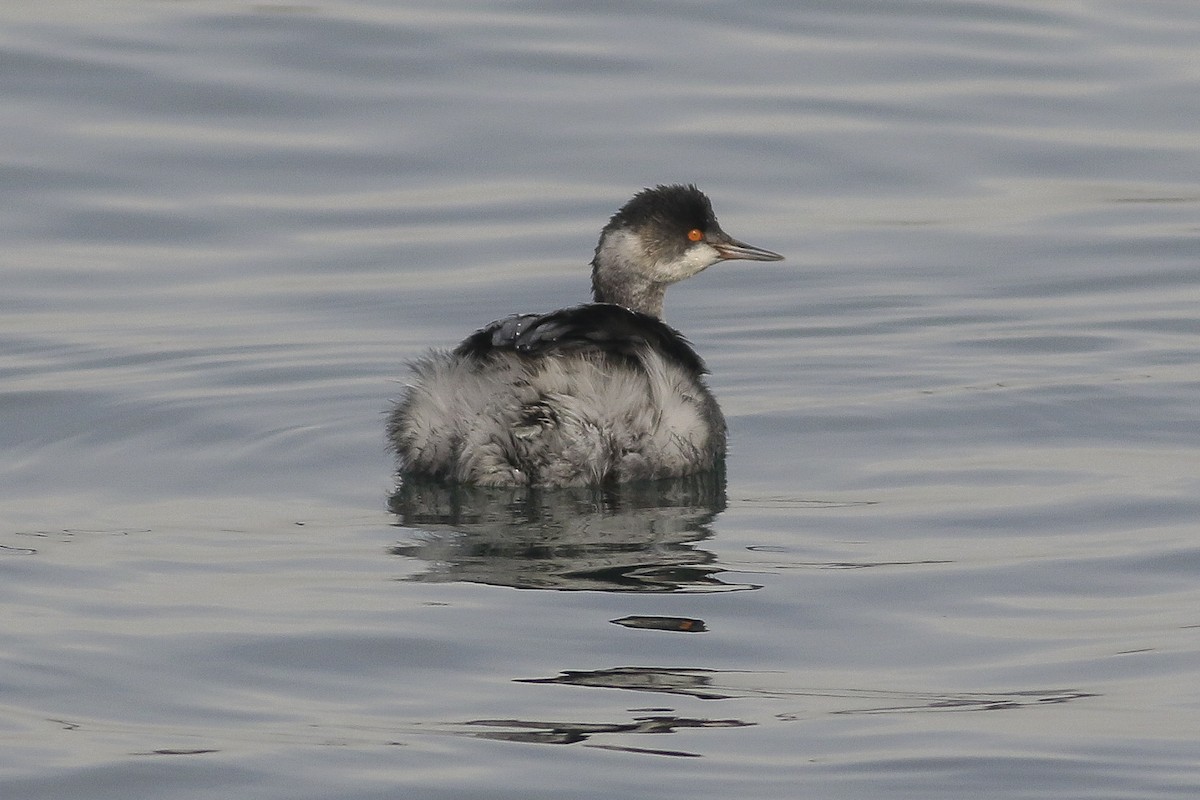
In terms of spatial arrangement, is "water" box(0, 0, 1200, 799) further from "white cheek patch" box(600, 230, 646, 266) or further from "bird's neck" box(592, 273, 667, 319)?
"white cheek patch" box(600, 230, 646, 266)

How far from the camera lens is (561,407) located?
24.9 ft

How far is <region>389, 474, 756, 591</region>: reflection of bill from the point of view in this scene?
6.64 meters

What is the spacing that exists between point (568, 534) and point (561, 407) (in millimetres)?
530

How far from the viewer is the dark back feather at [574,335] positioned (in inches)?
301

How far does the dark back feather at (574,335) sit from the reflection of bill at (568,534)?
471 millimetres

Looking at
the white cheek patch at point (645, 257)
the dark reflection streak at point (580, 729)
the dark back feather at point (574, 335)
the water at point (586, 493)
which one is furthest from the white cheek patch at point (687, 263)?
the dark reflection streak at point (580, 729)

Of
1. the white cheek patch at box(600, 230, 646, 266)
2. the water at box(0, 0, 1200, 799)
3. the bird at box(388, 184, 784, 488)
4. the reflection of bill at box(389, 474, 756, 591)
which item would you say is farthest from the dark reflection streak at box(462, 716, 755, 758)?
the white cheek patch at box(600, 230, 646, 266)

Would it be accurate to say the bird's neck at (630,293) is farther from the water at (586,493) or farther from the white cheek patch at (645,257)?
the water at (586,493)

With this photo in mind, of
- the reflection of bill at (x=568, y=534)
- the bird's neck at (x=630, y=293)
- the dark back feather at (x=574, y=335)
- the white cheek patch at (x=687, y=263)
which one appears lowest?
the reflection of bill at (x=568, y=534)

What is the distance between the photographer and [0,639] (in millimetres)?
6105

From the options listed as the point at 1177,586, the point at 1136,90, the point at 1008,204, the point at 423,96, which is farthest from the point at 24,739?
the point at 1136,90

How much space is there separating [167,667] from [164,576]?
34.3 inches

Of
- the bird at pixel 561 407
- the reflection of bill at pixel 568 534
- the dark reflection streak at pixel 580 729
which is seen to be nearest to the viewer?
the dark reflection streak at pixel 580 729

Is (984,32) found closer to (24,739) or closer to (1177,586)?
(1177,586)
